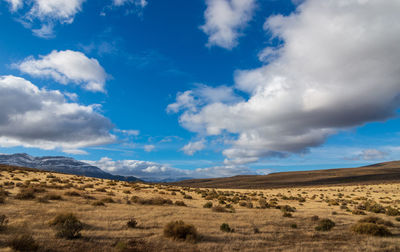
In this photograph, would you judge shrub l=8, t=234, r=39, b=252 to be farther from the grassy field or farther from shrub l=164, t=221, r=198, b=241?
shrub l=164, t=221, r=198, b=241

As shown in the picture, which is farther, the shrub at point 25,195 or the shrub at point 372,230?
the shrub at point 25,195

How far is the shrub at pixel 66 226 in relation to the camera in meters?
11.0

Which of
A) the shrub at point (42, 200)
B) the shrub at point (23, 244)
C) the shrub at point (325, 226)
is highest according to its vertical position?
the shrub at point (42, 200)

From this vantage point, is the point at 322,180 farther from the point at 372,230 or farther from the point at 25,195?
the point at 25,195

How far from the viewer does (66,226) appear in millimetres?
11492

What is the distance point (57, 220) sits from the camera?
12672 mm

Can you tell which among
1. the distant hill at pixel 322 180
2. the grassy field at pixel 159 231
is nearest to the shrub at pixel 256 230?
the grassy field at pixel 159 231

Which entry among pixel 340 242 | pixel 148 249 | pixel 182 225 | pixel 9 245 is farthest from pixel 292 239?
pixel 9 245

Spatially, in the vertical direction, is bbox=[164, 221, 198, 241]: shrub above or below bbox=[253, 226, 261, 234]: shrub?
above

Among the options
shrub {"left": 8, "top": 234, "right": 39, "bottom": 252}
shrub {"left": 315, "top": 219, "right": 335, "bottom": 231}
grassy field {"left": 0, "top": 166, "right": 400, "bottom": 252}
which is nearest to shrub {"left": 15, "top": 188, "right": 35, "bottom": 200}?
grassy field {"left": 0, "top": 166, "right": 400, "bottom": 252}

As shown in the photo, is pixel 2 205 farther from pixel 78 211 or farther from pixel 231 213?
pixel 231 213

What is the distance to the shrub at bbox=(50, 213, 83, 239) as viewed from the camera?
11.0 meters

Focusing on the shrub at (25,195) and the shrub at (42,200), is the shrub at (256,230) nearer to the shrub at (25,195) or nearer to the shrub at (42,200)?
the shrub at (42,200)

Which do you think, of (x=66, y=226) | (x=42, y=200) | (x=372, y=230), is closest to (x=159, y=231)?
(x=66, y=226)
